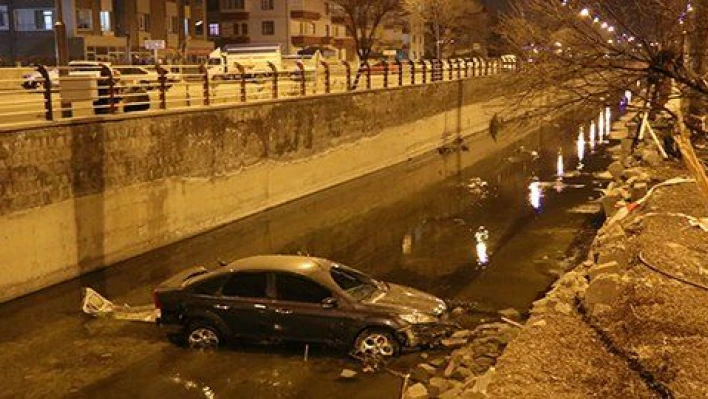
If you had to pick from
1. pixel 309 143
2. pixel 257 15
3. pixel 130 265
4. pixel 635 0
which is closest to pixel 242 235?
pixel 130 265

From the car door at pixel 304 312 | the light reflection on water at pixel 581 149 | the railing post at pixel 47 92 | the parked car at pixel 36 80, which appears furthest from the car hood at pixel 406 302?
the light reflection on water at pixel 581 149

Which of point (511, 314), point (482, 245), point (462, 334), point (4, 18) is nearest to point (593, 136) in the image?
point (482, 245)

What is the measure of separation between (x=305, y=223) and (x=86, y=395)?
529 inches

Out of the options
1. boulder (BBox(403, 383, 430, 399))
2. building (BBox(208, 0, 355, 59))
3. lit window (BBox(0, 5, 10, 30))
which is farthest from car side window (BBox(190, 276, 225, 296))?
building (BBox(208, 0, 355, 59))

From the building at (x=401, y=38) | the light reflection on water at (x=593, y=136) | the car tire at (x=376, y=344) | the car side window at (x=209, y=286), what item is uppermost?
the building at (x=401, y=38)

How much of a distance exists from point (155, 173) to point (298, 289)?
32.6 feet

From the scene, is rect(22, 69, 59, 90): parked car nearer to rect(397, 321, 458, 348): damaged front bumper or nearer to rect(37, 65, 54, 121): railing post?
rect(37, 65, 54, 121): railing post

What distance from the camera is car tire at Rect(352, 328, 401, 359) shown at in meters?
12.0

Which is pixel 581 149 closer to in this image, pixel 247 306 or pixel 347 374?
pixel 247 306

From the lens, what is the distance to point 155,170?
2119 centimetres

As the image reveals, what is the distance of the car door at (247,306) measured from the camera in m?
12.5

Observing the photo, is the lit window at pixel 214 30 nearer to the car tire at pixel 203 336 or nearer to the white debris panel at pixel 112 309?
the white debris panel at pixel 112 309

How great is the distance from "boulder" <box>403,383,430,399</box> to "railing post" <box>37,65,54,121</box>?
1085 centimetres

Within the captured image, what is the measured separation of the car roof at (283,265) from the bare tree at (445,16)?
57.7 m
